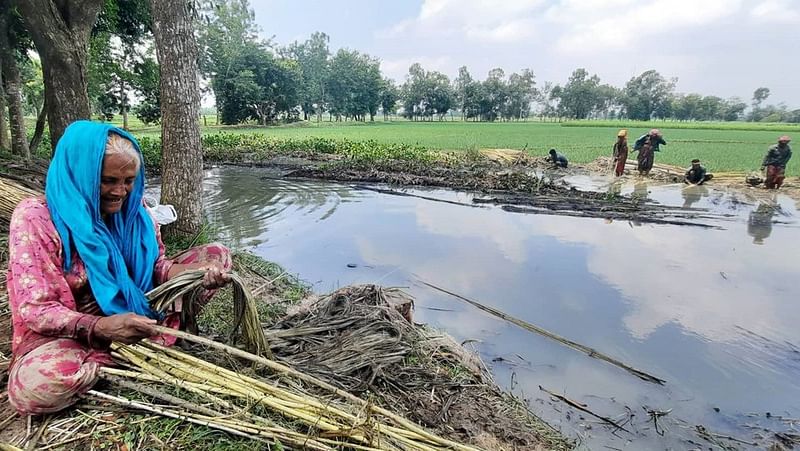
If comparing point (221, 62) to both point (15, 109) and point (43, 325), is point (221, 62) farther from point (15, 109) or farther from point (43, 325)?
point (43, 325)

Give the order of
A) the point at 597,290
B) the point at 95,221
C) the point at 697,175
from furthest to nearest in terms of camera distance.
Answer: the point at 697,175, the point at 597,290, the point at 95,221

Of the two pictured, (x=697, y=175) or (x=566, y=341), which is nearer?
(x=566, y=341)

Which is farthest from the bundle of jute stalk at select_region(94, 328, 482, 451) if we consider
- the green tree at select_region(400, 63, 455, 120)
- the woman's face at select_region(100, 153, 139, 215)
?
the green tree at select_region(400, 63, 455, 120)

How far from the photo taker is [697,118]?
7694 cm

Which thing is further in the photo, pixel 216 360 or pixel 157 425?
pixel 216 360

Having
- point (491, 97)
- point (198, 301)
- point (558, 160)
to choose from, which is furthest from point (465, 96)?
point (198, 301)

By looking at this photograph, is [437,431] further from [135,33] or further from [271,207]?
[135,33]

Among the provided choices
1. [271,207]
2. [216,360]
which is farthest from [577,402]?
[271,207]

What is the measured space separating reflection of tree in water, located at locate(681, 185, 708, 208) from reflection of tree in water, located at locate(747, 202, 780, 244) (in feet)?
3.45

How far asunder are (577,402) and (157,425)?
94.5 inches

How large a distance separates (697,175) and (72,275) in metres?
13.1

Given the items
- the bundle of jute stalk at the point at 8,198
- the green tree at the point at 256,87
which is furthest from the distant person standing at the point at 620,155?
the green tree at the point at 256,87

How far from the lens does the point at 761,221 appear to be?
767 cm

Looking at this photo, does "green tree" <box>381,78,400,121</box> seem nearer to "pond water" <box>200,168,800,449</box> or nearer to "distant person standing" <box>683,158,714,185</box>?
"distant person standing" <box>683,158,714,185</box>
